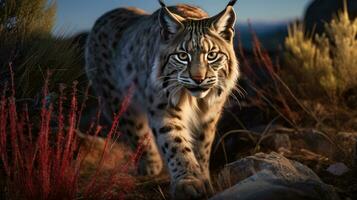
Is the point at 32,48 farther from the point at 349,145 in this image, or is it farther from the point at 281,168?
the point at 349,145

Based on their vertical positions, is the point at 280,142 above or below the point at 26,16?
below

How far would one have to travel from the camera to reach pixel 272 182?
3879mm

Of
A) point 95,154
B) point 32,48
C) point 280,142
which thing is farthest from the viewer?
point 95,154

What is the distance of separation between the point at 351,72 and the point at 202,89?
329 cm

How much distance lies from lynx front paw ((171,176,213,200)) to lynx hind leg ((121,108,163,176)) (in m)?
1.78

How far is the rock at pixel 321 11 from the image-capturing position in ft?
40.3

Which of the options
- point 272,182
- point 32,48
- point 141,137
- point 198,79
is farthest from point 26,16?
point 272,182

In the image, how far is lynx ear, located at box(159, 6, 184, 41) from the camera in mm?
5023

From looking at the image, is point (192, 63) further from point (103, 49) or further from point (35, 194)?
point (103, 49)

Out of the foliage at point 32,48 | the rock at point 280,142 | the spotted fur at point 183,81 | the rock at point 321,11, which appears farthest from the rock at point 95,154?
the rock at point 321,11

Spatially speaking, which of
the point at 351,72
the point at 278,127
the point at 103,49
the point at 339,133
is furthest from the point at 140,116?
the point at 351,72

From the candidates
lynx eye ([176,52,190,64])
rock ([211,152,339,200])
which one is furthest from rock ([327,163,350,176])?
lynx eye ([176,52,190,64])

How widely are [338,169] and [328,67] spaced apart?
2.79m

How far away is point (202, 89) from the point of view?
4820 millimetres
